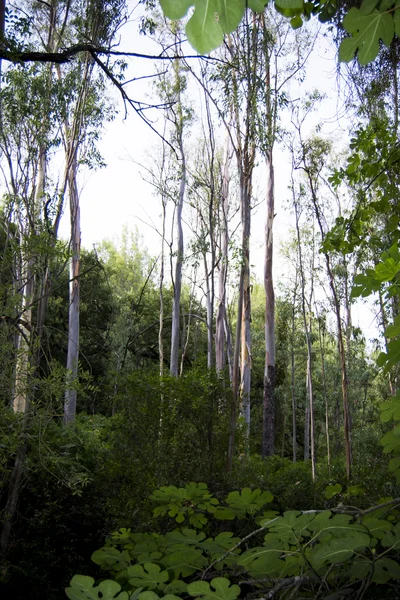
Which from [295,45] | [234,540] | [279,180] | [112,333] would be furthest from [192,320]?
[234,540]

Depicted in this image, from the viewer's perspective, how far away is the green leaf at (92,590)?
38.3 inches

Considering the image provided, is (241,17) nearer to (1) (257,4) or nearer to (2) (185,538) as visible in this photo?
(1) (257,4)

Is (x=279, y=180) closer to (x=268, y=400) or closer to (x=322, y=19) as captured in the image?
(x=268, y=400)

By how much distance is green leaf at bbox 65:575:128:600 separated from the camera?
973mm

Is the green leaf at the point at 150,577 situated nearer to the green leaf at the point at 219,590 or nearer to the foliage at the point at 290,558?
the foliage at the point at 290,558

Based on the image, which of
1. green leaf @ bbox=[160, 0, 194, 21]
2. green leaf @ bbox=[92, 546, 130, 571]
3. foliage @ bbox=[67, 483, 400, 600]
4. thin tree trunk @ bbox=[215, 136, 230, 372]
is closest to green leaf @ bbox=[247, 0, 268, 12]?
green leaf @ bbox=[160, 0, 194, 21]

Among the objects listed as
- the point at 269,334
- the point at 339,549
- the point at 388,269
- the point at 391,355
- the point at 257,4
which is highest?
the point at 269,334

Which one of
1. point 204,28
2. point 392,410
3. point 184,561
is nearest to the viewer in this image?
point 204,28

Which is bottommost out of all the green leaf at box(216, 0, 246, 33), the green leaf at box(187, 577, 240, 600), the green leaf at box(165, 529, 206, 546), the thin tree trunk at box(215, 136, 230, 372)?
the green leaf at box(187, 577, 240, 600)

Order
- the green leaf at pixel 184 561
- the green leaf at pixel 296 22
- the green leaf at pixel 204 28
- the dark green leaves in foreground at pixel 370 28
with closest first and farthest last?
the green leaf at pixel 204 28, the dark green leaves in foreground at pixel 370 28, the green leaf at pixel 296 22, the green leaf at pixel 184 561

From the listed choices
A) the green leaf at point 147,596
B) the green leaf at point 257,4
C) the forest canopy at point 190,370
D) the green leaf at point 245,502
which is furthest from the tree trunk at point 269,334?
the green leaf at point 257,4

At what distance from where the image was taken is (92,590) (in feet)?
3.25

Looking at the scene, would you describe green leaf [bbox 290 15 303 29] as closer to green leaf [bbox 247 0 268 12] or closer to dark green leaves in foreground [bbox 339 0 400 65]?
dark green leaves in foreground [bbox 339 0 400 65]

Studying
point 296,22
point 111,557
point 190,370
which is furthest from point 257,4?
point 190,370
